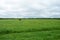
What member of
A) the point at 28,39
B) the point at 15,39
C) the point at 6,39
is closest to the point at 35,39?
the point at 28,39

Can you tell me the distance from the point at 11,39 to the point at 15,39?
501mm

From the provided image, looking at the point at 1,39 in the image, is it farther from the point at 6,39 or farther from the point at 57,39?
the point at 57,39

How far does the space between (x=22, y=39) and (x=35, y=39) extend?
1590 millimetres

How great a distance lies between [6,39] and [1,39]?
2.15 ft

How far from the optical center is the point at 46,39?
60.6 feet

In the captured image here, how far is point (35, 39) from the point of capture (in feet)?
59.8

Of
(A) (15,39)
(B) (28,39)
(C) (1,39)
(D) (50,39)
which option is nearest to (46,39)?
(D) (50,39)

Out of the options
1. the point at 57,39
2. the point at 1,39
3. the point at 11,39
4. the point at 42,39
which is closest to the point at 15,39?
the point at 11,39

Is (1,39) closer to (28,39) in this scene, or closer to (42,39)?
(28,39)

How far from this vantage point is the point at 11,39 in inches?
719

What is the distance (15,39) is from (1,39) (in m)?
1.78

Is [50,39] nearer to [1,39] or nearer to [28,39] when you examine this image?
[28,39]

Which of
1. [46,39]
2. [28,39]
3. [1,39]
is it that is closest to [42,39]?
[46,39]

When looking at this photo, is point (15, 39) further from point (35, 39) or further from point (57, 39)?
point (57, 39)
